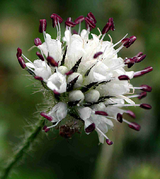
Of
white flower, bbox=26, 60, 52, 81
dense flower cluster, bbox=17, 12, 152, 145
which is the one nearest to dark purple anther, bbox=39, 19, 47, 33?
dense flower cluster, bbox=17, 12, 152, 145

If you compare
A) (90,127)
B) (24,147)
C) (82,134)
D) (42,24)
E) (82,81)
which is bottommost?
(82,134)

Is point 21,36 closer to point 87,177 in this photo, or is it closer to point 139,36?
point 139,36

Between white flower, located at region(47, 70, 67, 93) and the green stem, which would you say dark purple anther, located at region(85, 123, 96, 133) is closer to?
white flower, located at region(47, 70, 67, 93)

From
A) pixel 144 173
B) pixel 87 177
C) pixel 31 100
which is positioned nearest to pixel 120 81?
pixel 144 173

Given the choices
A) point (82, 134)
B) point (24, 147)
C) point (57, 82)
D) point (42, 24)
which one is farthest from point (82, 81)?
point (82, 134)

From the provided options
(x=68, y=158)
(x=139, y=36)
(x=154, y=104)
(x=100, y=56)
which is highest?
(x=139, y=36)

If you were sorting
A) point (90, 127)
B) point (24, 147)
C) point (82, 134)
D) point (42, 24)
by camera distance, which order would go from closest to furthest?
point (90, 127) < point (42, 24) < point (24, 147) < point (82, 134)

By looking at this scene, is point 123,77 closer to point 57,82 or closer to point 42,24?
point 57,82

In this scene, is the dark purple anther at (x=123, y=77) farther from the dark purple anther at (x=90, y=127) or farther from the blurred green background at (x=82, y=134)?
the blurred green background at (x=82, y=134)
